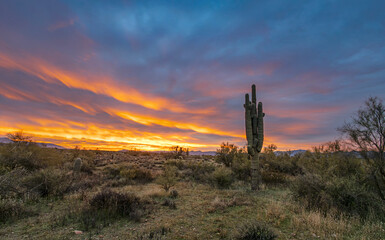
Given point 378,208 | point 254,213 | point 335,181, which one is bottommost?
point 254,213

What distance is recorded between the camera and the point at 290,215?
21.6 feet

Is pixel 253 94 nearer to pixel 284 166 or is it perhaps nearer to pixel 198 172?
pixel 198 172

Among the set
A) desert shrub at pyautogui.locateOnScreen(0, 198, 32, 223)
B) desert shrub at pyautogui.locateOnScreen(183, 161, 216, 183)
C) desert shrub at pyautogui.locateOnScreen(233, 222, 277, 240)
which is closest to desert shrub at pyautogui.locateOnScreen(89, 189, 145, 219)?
desert shrub at pyautogui.locateOnScreen(0, 198, 32, 223)

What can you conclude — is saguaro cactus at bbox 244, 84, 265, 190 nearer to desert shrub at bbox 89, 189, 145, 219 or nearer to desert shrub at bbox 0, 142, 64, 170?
desert shrub at bbox 89, 189, 145, 219

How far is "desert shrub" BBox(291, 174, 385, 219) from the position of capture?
6.32 m

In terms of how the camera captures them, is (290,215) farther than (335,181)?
No

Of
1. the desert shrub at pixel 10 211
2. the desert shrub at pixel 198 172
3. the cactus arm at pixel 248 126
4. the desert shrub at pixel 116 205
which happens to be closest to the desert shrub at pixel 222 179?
the desert shrub at pixel 198 172

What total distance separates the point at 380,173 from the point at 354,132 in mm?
1911

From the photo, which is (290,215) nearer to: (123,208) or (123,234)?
(123,234)

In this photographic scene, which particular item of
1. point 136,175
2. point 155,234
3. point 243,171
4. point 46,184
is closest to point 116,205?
point 155,234

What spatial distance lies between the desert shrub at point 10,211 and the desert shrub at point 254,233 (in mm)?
7417

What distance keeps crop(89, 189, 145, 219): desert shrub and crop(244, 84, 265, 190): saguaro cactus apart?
6994 millimetres

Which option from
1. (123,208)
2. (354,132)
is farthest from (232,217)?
(354,132)

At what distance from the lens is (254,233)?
4762 millimetres
